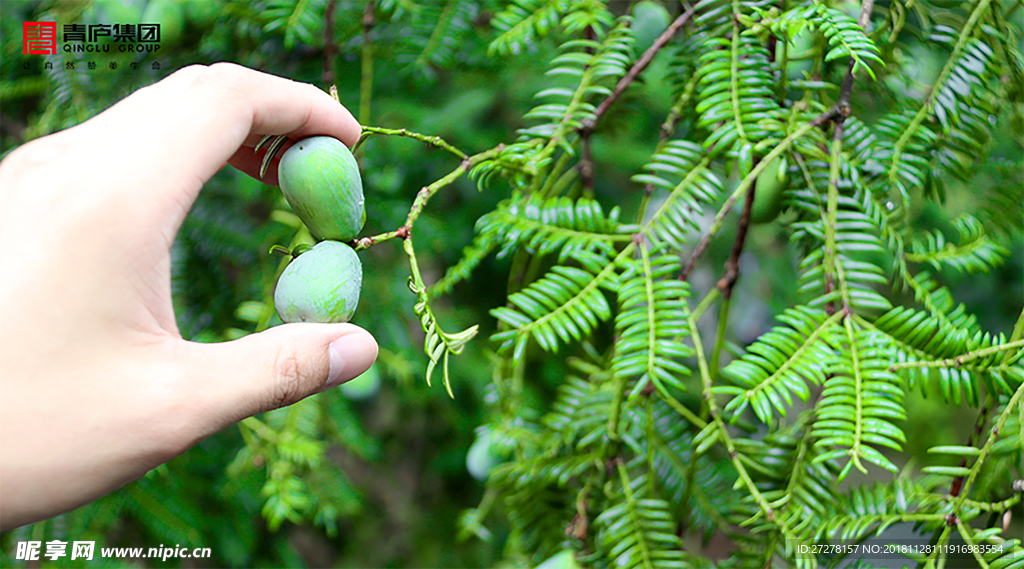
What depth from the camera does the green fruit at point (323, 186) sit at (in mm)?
414

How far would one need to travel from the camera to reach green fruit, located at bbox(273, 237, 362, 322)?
42 centimetres

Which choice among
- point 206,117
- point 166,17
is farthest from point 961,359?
point 166,17

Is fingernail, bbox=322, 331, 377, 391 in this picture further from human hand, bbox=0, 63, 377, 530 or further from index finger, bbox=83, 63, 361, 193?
index finger, bbox=83, 63, 361, 193

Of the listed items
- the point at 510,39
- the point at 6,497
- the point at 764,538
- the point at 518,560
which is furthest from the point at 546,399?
the point at 6,497

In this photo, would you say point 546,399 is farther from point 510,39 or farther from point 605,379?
point 510,39

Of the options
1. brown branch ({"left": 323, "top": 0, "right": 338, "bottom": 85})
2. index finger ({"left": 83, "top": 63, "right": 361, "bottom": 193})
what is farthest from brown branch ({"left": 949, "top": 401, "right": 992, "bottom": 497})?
brown branch ({"left": 323, "top": 0, "right": 338, "bottom": 85})

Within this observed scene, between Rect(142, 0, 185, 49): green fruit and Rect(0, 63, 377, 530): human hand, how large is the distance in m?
0.45

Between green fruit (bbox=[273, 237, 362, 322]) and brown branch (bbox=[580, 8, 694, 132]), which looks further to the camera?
brown branch (bbox=[580, 8, 694, 132])

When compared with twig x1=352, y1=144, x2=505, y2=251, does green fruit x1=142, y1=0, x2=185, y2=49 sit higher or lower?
lower

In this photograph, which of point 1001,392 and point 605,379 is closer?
point 1001,392

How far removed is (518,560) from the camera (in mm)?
751

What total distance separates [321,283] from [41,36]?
78cm

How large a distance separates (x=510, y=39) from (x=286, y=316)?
13.4 inches

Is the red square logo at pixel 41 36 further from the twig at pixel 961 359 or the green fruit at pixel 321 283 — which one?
the twig at pixel 961 359
